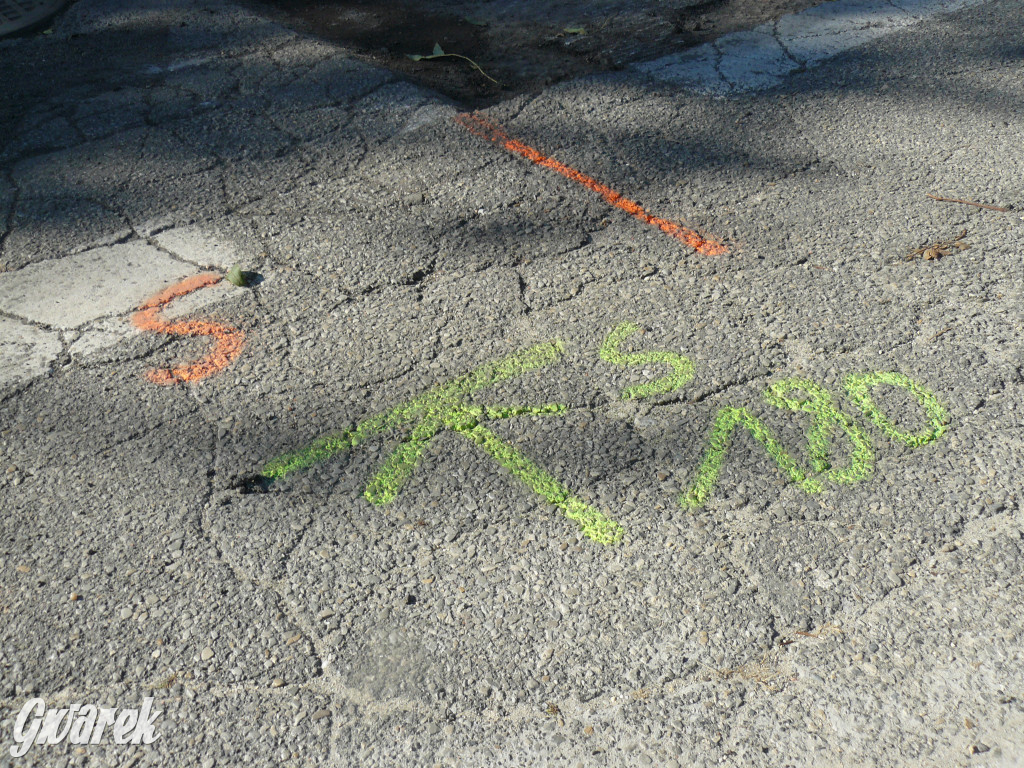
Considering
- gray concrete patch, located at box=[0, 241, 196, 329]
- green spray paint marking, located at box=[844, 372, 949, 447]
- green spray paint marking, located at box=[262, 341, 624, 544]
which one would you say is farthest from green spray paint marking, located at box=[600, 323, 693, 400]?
gray concrete patch, located at box=[0, 241, 196, 329]

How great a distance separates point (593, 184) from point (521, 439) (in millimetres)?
1451

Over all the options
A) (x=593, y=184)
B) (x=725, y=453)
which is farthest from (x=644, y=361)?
(x=593, y=184)

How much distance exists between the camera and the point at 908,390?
87.8 inches

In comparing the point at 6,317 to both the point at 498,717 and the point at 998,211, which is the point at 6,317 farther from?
the point at 998,211

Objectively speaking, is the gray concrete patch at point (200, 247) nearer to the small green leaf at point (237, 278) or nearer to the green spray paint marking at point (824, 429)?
the small green leaf at point (237, 278)

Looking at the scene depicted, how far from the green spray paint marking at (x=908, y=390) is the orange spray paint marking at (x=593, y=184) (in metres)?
0.75

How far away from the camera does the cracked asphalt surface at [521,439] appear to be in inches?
62.9

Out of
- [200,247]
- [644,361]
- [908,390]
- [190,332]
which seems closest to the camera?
[908,390]

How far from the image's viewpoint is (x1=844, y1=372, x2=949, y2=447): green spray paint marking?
82.6 inches

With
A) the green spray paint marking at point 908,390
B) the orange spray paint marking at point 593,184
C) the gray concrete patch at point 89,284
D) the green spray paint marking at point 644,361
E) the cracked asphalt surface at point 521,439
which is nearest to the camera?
the cracked asphalt surface at point 521,439

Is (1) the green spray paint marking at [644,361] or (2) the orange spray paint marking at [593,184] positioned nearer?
(1) the green spray paint marking at [644,361]

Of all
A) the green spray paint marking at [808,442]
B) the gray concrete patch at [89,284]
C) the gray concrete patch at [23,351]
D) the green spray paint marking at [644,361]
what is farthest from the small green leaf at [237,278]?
the green spray paint marking at [808,442]

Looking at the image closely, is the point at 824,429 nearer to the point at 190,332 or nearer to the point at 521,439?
the point at 521,439

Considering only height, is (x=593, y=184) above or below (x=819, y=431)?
above
